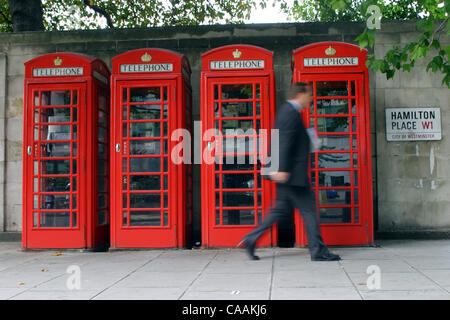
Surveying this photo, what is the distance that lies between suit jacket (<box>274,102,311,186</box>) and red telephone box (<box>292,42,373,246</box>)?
110 centimetres

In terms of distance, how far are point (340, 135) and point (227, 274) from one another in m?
2.47

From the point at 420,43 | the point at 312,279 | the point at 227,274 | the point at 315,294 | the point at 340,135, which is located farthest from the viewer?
the point at 340,135

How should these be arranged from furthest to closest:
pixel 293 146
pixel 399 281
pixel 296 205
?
pixel 296 205, pixel 293 146, pixel 399 281

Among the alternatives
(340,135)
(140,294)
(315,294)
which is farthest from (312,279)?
(340,135)

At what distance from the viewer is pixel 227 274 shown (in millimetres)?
4297

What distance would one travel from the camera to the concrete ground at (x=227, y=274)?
352 centimetres

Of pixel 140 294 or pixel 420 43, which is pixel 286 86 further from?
pixel 140 294

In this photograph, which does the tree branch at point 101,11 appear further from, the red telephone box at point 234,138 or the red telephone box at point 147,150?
the red telephone box at point 234,138

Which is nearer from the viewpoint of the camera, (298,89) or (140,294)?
(140,294)

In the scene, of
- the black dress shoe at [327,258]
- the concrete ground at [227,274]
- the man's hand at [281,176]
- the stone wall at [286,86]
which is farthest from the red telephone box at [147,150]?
the black dress shoe at [327,258]

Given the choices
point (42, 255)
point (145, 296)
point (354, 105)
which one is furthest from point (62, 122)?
point (354, 105)

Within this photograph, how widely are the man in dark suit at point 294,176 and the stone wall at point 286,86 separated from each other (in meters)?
2.15

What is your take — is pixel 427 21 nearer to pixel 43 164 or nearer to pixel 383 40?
pixel 383 40

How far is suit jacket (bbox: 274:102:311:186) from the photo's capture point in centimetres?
455
